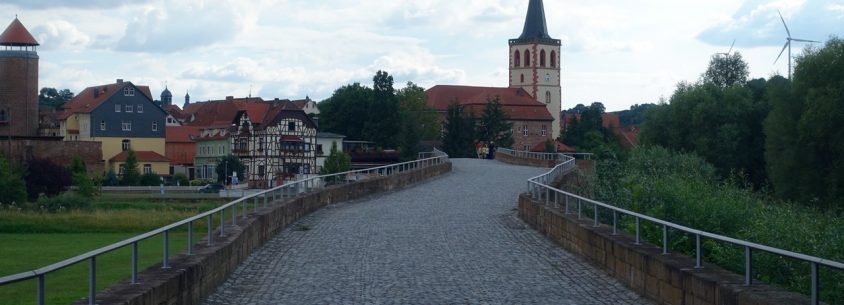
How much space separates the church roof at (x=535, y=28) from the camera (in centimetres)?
15188

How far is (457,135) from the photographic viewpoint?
371 feet

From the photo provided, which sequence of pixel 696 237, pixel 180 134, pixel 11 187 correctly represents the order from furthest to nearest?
pixel 180 134, pixel 11 187, pixel 696 237

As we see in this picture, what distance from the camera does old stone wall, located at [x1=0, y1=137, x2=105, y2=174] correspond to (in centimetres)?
9919

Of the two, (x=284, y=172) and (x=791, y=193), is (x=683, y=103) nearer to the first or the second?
(x=791, y=193)

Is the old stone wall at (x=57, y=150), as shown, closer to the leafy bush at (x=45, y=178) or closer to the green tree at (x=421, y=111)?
the leafy bush at (x=45, y=178)


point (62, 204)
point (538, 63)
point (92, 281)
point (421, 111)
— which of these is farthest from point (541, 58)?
point (92, 281)

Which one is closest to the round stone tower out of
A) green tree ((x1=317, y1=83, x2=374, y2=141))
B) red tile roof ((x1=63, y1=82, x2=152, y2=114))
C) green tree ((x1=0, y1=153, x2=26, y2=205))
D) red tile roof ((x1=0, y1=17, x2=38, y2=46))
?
red tile roof ((x1=0, y1=17, x2=38, y2=46))

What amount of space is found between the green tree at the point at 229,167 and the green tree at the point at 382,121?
58.0 feet

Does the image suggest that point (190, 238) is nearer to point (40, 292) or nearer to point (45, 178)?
point (40, 292)


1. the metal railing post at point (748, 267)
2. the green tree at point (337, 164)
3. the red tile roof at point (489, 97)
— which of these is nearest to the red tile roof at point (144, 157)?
the green tree at point (337, 164)

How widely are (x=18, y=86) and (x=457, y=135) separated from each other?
4460 centimetres

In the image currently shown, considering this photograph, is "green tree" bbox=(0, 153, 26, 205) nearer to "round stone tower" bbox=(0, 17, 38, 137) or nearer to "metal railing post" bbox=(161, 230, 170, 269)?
"round stone tower" bbox=(0, 17, 38, 137)

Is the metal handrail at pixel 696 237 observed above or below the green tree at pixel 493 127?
below

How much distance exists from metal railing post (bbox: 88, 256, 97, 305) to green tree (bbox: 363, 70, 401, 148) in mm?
102060
